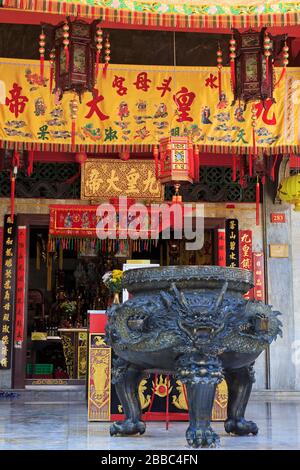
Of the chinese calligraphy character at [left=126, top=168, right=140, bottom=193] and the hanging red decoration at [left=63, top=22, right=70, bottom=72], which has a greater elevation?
the hanging red decoration at [left=63, top=22, right=70, bottom=72]

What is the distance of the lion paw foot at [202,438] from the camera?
11.6ft

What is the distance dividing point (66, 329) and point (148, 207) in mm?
2362

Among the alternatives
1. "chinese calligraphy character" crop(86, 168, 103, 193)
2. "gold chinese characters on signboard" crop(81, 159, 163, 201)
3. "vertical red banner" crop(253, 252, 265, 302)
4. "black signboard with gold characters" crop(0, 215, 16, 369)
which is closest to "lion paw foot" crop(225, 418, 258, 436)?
"gold chinese characters on signboard" crop(81, 159, 163, 201)

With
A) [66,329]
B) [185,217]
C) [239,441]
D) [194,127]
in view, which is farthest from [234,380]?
[66,329]

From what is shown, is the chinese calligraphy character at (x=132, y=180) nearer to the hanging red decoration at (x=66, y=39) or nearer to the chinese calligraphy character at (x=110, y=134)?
the chinese calligraphy character at (x=110, y=134)

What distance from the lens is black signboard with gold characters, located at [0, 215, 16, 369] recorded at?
8020 mm

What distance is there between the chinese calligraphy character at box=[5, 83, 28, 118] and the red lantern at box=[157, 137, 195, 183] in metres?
1.32

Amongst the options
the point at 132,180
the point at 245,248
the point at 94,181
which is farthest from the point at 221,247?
the point at 94,181

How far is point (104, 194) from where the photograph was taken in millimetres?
7586

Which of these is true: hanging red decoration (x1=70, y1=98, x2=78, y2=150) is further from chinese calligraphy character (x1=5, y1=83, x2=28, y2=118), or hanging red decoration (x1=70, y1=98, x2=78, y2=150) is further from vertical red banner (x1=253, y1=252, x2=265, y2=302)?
vertical red banner (x1=253, y1=252, x2=265, y2=302)

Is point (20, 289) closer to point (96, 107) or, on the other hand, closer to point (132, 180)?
point (132, 180)

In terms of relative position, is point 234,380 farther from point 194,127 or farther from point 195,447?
point 194,127

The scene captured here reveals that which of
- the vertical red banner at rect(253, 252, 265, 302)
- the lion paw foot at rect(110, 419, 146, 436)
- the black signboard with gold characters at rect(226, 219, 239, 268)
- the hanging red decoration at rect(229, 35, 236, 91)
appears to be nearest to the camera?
the lion paw foot at rect(110, 419, 146, 436)

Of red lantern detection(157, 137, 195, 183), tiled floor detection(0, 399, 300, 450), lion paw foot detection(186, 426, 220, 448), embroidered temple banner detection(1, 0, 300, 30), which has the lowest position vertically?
tiled floor detection(0, 399, 300, 450)
